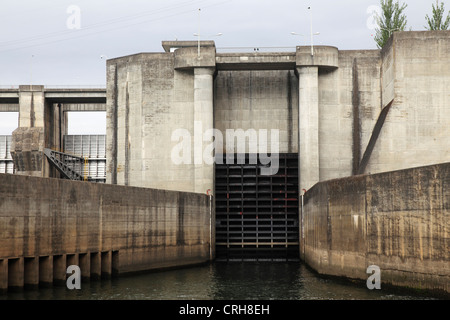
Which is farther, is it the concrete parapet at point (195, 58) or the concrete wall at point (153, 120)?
the concrete wall at point (153, 120)

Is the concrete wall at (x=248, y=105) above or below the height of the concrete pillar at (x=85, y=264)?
above

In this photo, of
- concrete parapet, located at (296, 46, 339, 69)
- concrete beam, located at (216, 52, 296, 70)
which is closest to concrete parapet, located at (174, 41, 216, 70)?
concrete beam, located at (216, 52, 296, 70)

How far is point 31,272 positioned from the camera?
18.8 meters

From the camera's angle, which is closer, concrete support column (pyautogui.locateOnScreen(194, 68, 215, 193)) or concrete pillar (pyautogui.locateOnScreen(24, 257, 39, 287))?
concrete pillar (pyautogui.locateOnScreen(24, 257, 39, 287))

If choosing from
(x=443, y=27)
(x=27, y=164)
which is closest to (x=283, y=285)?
(x=27, y=164)

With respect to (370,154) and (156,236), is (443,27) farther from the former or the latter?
(156,236)

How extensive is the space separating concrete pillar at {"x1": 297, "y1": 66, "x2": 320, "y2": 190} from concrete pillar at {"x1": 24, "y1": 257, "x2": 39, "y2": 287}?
16.2 meters

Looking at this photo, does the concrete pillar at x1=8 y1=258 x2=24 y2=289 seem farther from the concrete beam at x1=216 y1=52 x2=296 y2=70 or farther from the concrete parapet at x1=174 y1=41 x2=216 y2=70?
the concrete beam at x1=216 y1=52 x2=296 y2=70

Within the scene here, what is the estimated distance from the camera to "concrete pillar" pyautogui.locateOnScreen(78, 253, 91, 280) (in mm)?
21344

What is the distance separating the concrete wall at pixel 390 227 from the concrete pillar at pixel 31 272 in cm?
1057

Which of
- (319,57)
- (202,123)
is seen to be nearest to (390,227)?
(202,123)

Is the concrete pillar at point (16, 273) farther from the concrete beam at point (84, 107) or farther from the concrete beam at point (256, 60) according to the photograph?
the concrete beam at point (84, 107)

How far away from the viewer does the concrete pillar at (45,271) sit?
19.4 meters
